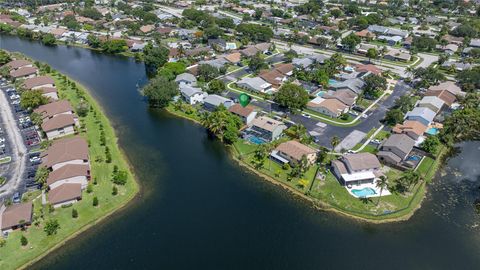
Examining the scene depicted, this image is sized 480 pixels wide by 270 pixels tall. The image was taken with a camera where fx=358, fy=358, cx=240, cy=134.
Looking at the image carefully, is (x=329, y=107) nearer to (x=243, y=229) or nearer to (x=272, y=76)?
(x=272, y=76)

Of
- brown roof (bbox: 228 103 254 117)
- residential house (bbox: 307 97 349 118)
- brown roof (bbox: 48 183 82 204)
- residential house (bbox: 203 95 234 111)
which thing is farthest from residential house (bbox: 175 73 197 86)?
brown roof (bbox: 48 183 82 204)

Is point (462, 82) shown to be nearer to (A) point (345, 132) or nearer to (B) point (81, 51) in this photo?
(A) point (345, 132)

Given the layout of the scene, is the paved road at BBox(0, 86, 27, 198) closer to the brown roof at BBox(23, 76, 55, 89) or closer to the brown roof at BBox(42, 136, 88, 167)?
the brown roof at BBox(42, 136, 88, 167)

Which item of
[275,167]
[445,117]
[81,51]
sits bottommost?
[81,51]

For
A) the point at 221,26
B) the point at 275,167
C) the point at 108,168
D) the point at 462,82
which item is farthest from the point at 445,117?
the point at 221,26

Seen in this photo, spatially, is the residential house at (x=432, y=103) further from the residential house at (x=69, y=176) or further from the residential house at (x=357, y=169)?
the residential house at (x=69, y=176)

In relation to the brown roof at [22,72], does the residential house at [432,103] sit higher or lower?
higher

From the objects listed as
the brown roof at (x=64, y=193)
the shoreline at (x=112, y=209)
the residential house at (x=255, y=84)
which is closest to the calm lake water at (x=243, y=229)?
the shoreline at (x=112, y=209)
